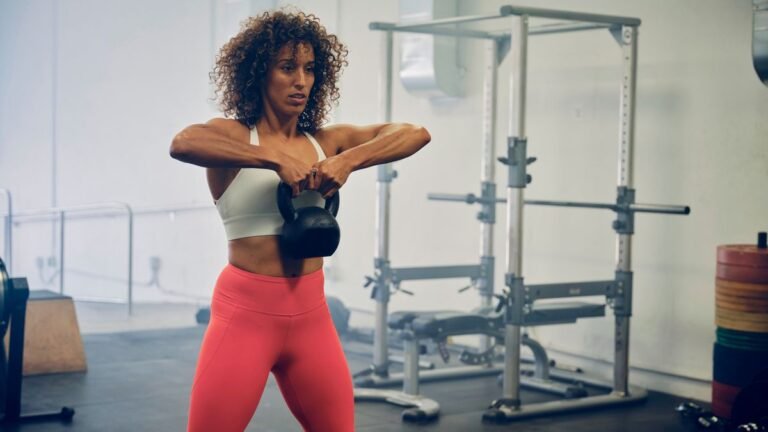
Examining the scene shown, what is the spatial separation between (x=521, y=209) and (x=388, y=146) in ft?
6.80

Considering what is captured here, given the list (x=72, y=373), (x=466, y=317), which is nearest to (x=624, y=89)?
(x=466, y=317)

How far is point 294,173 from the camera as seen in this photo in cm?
206

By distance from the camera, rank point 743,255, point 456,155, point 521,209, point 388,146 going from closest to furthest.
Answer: point 388,146 → point 743,255 → point 521,209 → point 456,155

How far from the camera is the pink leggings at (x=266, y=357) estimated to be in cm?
209

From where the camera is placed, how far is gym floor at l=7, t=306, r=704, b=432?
13.6 feet

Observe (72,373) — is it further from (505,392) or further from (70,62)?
(70,62)

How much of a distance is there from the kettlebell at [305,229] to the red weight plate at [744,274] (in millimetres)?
2428

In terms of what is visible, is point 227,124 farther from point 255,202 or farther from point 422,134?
point 422,134

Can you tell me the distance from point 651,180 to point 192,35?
14.3ft

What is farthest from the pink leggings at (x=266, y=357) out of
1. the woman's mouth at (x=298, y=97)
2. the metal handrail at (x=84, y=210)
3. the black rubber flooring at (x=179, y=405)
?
the metal handrail at (x=84, y=210)

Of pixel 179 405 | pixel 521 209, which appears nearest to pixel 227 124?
pixel 521 209

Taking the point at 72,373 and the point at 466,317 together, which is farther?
the point at 72,373

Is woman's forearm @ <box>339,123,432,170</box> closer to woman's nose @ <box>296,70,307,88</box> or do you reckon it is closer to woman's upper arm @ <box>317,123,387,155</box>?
woman's upper arm @ <box>317,123,387,155</box>

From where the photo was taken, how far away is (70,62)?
9.12m
